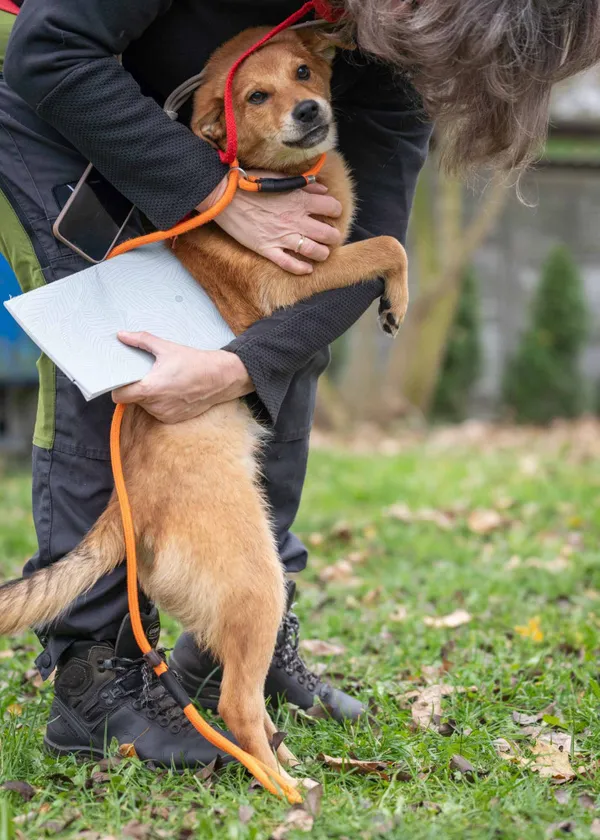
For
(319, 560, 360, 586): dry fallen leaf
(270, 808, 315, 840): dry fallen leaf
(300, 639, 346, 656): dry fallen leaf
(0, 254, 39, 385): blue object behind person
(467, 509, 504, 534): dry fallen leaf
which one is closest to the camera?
(270, 808, 315, 840): dry fallen leaf

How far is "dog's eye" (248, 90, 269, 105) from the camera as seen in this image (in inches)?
107

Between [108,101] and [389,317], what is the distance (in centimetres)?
102

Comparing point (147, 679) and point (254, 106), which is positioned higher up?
point (254, 106)

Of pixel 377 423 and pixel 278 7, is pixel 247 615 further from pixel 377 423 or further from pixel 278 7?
pixel 377 423

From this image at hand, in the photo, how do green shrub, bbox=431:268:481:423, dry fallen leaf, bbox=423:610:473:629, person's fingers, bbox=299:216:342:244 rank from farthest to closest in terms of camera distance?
green shrub, bbox=431:268:481:423 < dry fallen leaf, bbox=423:610:473:629 < person's fingers, bbox=299:216:342:244

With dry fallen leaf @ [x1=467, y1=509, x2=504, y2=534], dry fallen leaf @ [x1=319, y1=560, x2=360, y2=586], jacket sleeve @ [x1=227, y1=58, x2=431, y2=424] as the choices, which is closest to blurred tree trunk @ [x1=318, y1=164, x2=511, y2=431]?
dry fallen leaf @ [x1=467, y1=509, x2=504, y2=534]

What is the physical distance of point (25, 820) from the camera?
1.92 meters

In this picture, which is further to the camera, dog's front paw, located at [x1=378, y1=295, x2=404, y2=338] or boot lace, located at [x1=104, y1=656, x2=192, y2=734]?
dog's front paw, located at [x1=378, y1=295, x2=404, y2=338]

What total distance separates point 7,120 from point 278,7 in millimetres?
799

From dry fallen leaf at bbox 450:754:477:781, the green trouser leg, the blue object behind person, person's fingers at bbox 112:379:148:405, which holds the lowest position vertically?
the blue object behind person

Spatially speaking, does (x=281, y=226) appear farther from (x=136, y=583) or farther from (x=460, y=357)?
(x=460, y=357)

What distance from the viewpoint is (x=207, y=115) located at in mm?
2539

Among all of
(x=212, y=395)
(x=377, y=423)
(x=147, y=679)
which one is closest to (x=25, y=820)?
(x=147, y=679)

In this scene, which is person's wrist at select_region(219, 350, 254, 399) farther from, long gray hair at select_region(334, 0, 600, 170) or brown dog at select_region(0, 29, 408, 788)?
long gray hair at select_region(334, 0, 600, 170)
